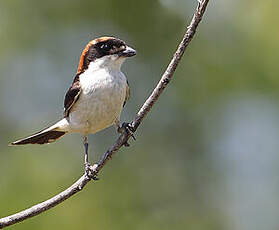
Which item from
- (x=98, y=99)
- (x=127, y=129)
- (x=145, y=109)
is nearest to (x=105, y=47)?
(x=98, y=99)

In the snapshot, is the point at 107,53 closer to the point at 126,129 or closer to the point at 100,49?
the point at 100,49

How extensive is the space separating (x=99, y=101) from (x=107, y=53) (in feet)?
1.29

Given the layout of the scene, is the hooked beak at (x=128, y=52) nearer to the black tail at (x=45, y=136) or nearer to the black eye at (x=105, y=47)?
the black eye at (x=105, y=47)

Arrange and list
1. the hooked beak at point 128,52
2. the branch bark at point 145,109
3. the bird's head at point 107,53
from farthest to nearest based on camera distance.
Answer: the bird's head at point 107,53 → the hooked beak at point 128,52 → the branch bark at point 145,109

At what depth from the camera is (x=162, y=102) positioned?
11.2 meters

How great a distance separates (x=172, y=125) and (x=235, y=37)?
5.50ft

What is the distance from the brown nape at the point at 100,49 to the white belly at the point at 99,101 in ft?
0.43

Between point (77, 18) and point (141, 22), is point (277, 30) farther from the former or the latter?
point (77, 18)

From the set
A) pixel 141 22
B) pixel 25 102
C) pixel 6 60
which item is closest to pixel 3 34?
pixel 6 60

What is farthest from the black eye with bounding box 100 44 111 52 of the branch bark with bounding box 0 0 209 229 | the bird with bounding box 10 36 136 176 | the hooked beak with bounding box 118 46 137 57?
the branch bark with bounding box 0 0 209 229

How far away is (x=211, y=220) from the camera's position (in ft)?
35.3

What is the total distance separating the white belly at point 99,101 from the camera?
211 inches

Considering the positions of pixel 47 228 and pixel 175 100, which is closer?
pixel 47 228

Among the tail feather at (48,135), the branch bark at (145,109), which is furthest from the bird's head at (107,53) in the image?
the branch bark at (145,109)
